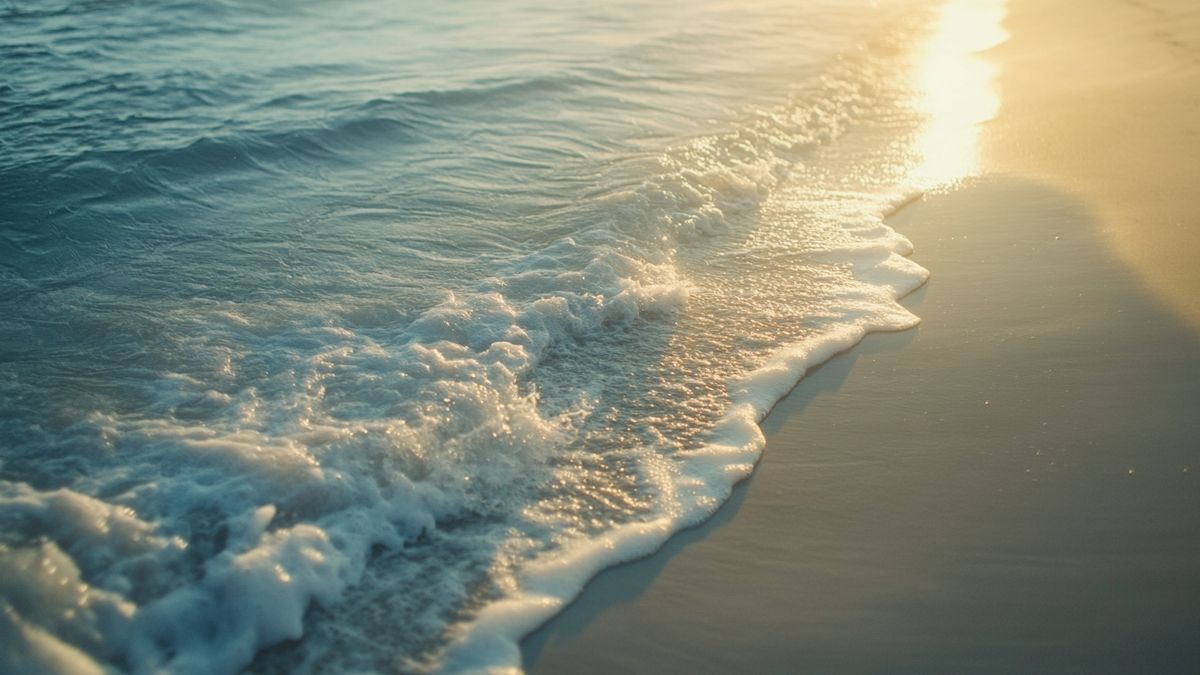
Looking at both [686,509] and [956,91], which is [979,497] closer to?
[686,509]

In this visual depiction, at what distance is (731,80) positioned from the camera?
939 centimetres

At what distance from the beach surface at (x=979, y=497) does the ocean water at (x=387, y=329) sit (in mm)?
183

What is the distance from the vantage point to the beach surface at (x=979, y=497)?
265 cm

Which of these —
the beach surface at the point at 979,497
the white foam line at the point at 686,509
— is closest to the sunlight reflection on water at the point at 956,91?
the beach surface at the point at 979,497

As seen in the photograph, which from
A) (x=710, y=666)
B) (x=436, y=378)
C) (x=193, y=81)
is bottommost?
(x=710, y=666)

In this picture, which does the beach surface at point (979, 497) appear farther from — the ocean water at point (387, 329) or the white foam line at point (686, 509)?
the ocean water at point (387, 329)

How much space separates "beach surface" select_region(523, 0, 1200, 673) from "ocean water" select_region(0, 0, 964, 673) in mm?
183

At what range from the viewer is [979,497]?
10.5 feet

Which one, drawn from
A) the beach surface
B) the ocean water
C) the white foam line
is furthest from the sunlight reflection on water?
the white foam line

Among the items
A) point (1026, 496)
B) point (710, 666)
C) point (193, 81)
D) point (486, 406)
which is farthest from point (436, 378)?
point (193, 81)

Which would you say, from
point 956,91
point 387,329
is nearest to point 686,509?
point 387,329

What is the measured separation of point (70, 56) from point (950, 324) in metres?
8.91

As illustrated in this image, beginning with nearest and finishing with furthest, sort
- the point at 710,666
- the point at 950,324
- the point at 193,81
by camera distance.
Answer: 1. the point at 710,666
2. the point at 950,324
3. the point at 193,81

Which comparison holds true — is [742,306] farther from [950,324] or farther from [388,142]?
[388,142]
